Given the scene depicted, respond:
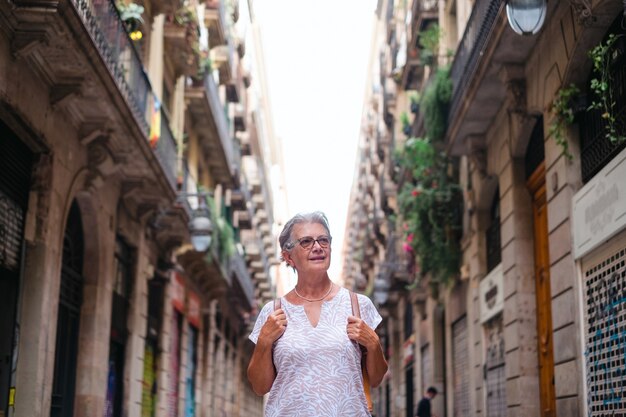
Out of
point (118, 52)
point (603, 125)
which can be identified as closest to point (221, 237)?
point (118, 52)

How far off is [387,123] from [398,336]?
328 inches

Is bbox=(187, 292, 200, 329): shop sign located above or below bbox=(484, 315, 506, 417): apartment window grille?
above

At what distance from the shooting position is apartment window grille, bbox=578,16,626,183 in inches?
388

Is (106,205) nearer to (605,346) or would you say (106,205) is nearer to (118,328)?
(118,328)

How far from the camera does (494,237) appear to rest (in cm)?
1775

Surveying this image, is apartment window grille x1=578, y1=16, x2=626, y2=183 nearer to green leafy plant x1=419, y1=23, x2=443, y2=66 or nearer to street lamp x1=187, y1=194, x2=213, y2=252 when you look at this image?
street lamp x1=187, y1=194, x2=213, y2=252

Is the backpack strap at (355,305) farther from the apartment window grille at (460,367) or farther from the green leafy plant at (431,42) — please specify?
the green leafy plant at (431,42)

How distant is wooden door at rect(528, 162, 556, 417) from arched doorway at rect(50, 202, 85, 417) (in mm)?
7196

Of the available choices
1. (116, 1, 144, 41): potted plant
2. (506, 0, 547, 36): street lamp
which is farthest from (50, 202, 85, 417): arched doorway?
(506, 0, 547, 36): street lamp

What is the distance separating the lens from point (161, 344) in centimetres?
2245

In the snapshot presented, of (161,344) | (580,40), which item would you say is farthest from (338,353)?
(161,344)

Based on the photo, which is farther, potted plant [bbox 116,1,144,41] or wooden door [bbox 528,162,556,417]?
potted plant [bbox 116,1,144,41]

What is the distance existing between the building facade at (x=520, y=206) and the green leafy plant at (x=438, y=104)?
0.09 ft

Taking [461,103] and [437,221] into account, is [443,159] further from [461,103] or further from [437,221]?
[461,103]
